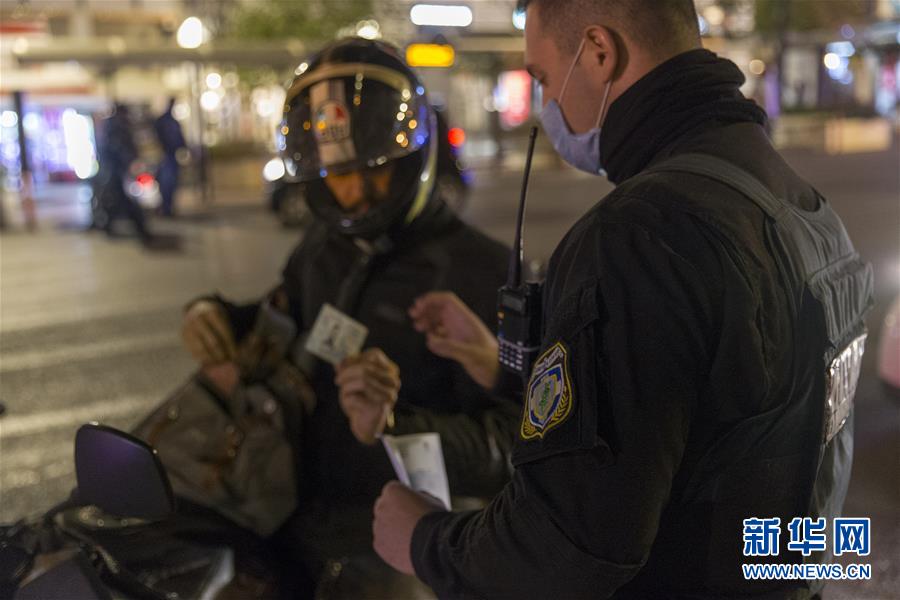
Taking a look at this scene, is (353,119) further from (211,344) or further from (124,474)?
(124,474)

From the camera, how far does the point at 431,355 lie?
2.54m

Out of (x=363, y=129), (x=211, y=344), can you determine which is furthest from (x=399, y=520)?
(x=363, y=129)

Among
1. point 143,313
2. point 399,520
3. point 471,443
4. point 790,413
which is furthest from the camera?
point 143,313

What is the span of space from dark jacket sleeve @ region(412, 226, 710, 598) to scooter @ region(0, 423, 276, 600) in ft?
2.32

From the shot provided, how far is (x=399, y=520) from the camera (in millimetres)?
1669

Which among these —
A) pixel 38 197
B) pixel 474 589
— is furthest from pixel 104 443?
pixel 38 197

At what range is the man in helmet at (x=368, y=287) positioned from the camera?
2.26 metres

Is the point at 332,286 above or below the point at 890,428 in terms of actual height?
above

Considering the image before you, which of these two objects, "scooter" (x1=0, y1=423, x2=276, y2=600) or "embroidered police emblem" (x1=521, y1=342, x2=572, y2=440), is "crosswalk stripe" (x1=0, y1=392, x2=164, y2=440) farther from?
"embroidered police emblem" (x1=521, y1=342, x2=572, y2=440)

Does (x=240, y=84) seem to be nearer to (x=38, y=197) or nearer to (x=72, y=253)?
(x=38, y=197)

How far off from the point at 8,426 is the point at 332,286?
3975 millimetres

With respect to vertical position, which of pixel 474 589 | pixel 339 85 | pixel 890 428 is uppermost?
pixel 339 85

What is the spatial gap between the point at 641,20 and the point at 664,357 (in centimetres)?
54

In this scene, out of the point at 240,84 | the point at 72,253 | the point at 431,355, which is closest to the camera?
the point at 431,355
